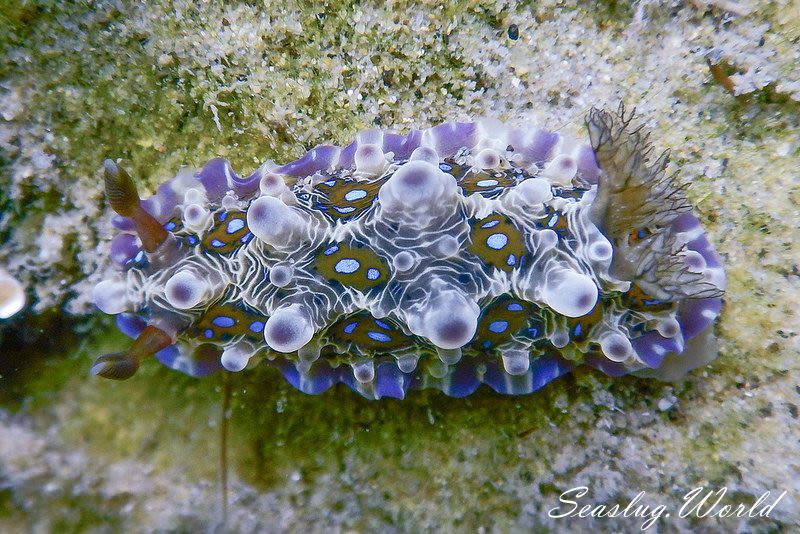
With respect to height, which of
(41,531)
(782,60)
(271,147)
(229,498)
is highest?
(782,60)

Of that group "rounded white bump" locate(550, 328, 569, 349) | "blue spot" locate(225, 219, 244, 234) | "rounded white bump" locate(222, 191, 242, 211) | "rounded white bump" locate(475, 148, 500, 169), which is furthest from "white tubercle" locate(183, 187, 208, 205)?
"rounded white bump" locate(550, 328, 569, 349)

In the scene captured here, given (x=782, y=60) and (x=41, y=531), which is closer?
(x=782, y=60)

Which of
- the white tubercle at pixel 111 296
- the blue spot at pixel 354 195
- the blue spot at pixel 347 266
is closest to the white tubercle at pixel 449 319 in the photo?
the blue spot at pixel 347 266

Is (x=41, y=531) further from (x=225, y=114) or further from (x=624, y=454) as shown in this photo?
(x=624, y=454)

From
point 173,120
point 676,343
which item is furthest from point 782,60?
point 173,120

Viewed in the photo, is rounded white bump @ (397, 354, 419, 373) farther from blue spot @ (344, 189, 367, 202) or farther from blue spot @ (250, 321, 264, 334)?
blue spot @ (344, 189, 367, 202)

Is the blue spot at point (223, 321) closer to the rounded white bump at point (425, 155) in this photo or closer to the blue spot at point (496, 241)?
the rounded white bump at point (425, 155)

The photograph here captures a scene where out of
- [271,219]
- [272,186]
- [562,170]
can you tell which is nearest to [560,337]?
[562,170]

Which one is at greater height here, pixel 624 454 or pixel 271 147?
pixel 271 147
